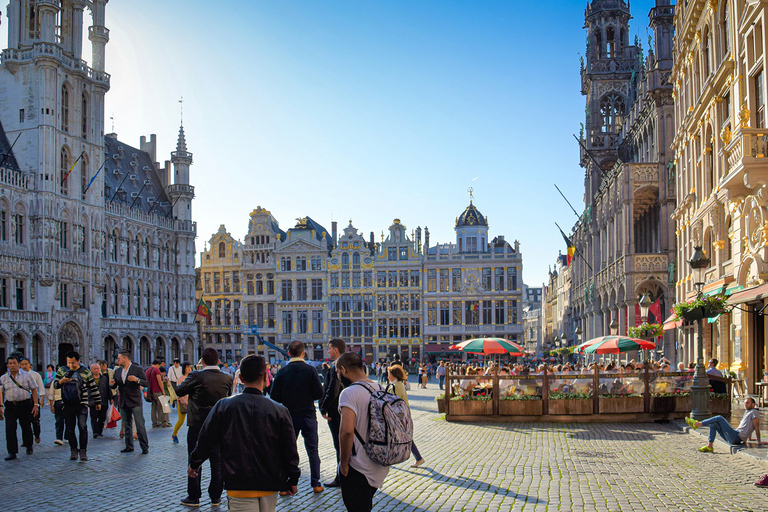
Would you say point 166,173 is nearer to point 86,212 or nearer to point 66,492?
point 86,212

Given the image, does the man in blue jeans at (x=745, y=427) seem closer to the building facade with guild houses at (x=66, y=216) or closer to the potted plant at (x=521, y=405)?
the potted plant at (x=521, y=405)

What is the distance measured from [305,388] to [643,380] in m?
11.1

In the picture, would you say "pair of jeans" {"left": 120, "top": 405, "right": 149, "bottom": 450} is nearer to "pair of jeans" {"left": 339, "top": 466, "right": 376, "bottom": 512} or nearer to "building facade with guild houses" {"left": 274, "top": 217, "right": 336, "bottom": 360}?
"pair of jeans" {"left": 339, "top": 466, "right": 376, "bottom": 512}

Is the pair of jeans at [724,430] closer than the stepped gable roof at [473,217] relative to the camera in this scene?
Yes

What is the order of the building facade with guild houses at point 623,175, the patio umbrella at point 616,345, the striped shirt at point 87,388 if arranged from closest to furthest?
1. the striped shirt at point 87,388
2. the patio umbrella at point 616,345
3. the building facade with guild houses at point 623,175

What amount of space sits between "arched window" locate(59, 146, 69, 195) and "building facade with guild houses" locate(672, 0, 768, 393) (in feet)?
131

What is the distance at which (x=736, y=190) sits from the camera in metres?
19.2

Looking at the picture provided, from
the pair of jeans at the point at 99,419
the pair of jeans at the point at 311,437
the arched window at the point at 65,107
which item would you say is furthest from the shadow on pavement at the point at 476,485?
the arched window at the point at 65,107

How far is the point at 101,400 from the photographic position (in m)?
14.7

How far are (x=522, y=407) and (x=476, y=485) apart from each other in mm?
9062

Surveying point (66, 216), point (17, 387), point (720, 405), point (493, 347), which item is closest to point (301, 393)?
point (17, 387)

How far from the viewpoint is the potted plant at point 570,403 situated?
1859 cm

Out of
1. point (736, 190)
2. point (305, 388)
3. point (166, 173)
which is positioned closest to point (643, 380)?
point (736, 190)

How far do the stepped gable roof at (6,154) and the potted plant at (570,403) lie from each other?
4165cm
